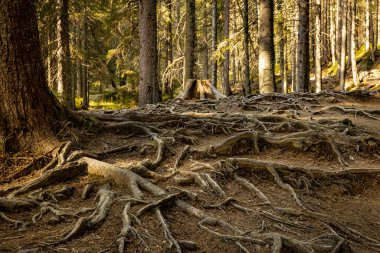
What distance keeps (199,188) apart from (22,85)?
120 inches

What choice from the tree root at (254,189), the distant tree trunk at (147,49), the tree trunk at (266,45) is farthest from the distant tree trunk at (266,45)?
the tree root at (254,189)

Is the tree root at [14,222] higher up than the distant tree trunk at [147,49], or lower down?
lower down

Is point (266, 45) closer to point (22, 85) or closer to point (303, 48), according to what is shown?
point (303, 48)

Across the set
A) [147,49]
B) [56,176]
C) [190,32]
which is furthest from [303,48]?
[56,176]

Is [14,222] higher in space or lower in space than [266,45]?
lower

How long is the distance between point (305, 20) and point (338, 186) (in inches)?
397

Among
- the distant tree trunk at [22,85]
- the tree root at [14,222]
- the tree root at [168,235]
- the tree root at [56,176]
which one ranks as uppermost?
the distant tree trunk at [22,85]

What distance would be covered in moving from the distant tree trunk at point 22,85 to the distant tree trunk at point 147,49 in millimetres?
6241

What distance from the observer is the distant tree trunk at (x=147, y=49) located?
36.0ft

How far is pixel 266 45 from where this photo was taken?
1215cm

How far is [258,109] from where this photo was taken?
31.3 feet

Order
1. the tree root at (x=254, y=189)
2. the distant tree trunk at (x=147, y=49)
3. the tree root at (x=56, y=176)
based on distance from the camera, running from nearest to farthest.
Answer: the tree root at (x=56, y=176), the tree root at (x=254, y=189), the distant tree trunk at (x=147, y=49)

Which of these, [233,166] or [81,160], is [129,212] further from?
[233,166]

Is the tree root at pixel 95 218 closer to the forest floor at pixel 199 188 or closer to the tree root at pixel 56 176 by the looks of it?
the forest floor at pixel 199 188
